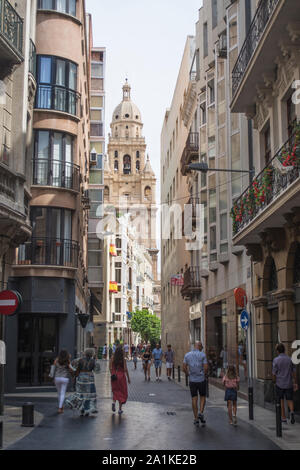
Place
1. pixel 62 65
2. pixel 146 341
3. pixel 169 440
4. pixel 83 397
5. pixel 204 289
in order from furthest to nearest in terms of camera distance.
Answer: pixel 146 341 < pixel 204 289 < pixel 62 65 < pixel 83 397 < pixel 169 440

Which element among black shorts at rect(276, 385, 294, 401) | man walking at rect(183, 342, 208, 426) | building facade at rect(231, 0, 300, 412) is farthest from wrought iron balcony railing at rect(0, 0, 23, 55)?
black shorts at rect(276, 385, 294, 401)

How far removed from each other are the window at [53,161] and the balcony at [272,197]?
27.7 feet

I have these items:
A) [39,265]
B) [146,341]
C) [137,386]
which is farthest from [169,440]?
[146,341]

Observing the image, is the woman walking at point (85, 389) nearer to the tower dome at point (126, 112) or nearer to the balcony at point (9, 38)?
A: the balcony at point (9, 38)

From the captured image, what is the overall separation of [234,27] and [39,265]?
37.5 feet

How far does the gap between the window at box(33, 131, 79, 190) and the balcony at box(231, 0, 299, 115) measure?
8116mm

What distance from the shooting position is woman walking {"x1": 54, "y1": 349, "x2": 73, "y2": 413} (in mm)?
15672

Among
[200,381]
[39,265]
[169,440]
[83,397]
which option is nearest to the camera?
[169,440]

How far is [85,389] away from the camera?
15062mm

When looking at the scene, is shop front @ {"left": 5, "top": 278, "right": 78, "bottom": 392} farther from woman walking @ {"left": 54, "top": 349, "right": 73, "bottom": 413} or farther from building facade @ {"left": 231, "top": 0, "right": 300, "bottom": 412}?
building facade @ {"left": 231, "top": 0, "right": 300, "bottom": 412}

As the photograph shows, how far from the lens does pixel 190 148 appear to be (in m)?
33.2

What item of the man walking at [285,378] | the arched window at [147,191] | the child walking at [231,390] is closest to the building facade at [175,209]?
the child walking at [231,390]

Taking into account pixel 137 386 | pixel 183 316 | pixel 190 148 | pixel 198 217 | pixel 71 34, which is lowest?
pixel 137 386

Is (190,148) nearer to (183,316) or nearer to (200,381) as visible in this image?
(183,316)
